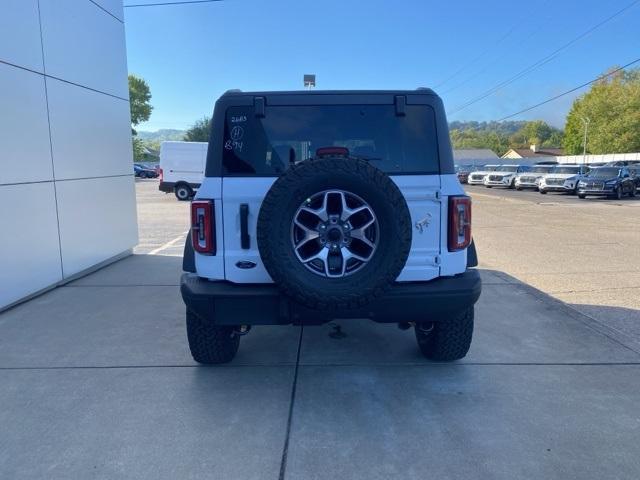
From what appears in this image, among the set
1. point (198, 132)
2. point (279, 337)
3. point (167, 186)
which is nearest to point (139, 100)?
point (198, 132)

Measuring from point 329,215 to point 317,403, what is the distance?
4.32 ft

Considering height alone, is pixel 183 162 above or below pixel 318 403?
above

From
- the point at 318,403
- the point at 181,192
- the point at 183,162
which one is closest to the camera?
the point at 318,403

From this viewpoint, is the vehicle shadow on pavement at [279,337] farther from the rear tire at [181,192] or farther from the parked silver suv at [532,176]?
the parked silver suv at [532,176]

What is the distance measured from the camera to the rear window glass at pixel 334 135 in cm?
329

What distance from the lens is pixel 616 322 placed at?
16.1 ft

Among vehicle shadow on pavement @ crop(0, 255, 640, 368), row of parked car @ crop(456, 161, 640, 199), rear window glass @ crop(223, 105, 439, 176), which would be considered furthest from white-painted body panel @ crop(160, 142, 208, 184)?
rear window glass @ crop(223, 105, 439, 176)

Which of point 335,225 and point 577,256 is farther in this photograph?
point 577,256

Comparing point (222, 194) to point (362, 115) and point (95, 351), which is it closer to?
point (362, 115)

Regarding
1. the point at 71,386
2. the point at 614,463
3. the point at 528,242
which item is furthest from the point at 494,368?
the point at 528,242

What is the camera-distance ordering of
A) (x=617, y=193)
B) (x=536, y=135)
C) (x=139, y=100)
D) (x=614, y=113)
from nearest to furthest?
(x=617, y=193) < (x=614, y=113) < (x=139, y=100) < (x=536, y=135)

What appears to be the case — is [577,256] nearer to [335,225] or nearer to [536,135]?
[335,225]

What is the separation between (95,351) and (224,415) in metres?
1.73

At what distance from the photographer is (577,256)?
8492 millimetres
